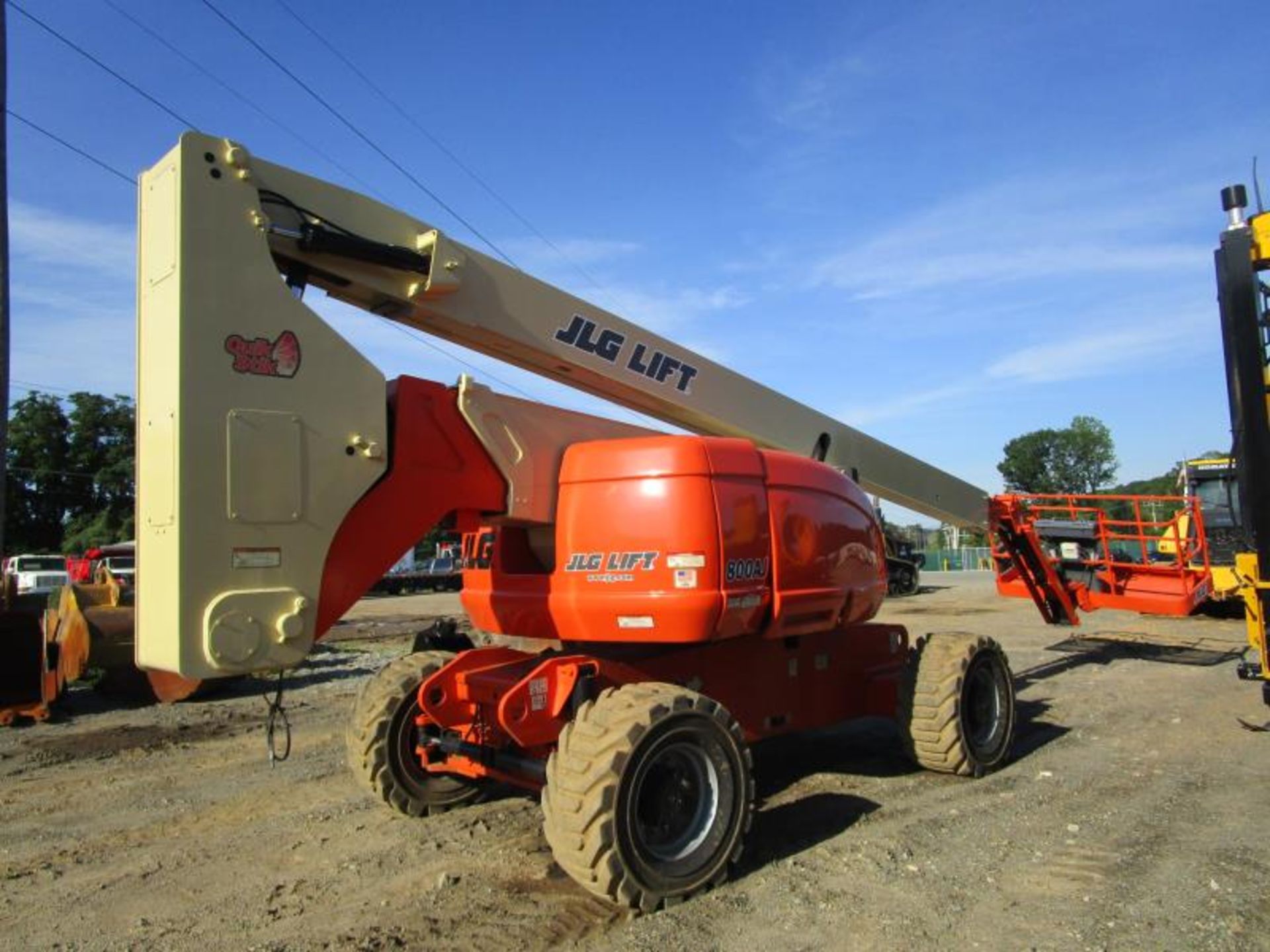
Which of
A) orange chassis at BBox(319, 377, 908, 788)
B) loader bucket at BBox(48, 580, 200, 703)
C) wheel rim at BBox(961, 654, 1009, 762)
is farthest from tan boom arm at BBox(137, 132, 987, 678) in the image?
loader bucket at BBox(48, 580, 200, 703)

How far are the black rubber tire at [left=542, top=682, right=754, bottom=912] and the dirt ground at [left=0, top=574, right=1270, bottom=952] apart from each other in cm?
17

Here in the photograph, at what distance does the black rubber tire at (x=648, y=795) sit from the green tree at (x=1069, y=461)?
356 feet

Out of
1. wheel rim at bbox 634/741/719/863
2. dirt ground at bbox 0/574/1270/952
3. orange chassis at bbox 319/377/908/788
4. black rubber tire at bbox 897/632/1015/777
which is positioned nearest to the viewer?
dirt ground at bbox 0/574/1270/952

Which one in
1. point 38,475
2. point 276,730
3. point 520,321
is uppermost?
point 38,475

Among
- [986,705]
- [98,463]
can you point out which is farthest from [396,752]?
[98,463]

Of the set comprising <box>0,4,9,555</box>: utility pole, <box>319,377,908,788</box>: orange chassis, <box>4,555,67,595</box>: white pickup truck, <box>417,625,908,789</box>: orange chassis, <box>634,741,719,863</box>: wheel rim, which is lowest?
<box>634,741,719,863</box>: wheel rim

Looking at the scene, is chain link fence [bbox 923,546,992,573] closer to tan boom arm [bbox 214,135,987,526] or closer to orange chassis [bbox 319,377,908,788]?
tan boom arm [bbox 214,135,987,526]

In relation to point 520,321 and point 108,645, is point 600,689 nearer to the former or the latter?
point 520,321

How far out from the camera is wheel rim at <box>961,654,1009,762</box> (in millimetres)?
6637

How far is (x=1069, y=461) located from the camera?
4154 inches

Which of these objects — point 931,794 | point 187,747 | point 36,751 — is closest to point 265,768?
point 187,747

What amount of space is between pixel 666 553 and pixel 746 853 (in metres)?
1.74

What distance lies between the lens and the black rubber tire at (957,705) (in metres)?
6.25

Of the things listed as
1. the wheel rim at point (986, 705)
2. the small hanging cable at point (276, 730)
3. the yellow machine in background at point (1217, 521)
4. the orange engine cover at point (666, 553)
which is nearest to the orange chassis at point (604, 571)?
the orange engine cover at point (666, 553)
